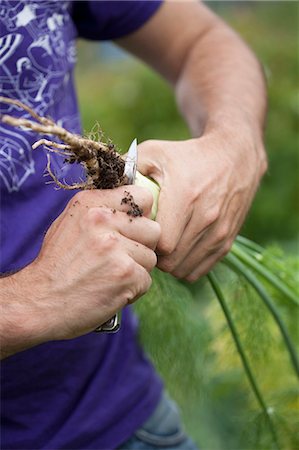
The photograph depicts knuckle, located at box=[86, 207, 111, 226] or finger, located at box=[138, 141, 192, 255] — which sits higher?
knuckle, located at box=[86, 207, 111, 226]

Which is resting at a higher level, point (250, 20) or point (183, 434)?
point (183, 434)

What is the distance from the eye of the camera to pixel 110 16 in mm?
1661

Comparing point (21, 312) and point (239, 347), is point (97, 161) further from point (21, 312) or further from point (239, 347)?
point (239, 347)

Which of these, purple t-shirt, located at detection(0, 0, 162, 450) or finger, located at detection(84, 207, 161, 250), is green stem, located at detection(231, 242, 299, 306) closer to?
purple t-shirt, located at detection(0, 0, 162, 450)

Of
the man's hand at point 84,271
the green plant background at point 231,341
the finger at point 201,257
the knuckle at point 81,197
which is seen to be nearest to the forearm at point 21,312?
the man's hand at point 84,271

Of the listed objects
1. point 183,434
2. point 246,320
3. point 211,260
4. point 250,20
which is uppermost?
point 211,260

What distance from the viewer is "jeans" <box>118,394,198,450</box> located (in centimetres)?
157

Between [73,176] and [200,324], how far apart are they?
593 millimetres

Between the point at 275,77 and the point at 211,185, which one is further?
the point at 275,77

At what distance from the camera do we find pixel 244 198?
4.30 ft

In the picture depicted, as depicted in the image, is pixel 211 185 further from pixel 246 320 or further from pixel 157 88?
pixel 157 88

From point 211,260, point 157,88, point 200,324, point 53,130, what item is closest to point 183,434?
point 200,324

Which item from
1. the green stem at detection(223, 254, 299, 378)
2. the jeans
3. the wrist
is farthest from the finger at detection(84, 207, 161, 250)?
the jeans

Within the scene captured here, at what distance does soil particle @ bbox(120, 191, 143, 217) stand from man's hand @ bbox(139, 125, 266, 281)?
0.07 m
